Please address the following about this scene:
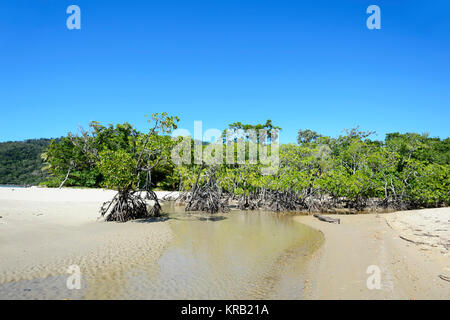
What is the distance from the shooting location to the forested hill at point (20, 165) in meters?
64.1

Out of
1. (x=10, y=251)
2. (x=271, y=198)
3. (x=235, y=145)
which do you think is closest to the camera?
(x=10, y=251)

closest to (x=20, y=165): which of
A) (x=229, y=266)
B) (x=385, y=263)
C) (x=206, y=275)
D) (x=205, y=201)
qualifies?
(x=205, y=201)

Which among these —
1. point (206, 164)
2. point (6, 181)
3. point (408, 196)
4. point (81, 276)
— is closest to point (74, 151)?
point (206, 164)

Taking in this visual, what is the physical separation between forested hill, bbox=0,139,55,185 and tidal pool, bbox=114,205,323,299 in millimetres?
66144

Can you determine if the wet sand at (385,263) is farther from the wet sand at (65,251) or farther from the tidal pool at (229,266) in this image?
the wet sand at (65,251)

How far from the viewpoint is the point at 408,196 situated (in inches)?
766

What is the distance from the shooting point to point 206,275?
6305 mm

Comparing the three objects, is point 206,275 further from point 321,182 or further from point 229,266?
point 321,182

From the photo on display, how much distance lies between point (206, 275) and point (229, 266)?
0.92 m

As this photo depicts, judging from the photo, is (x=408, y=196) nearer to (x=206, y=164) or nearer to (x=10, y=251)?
(x=206, y=164)

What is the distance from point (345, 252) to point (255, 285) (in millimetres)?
3948

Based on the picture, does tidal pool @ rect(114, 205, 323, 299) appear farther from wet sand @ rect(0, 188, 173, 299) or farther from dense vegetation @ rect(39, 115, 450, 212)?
dense vegetation @ rect(39, 115, 450, 212)

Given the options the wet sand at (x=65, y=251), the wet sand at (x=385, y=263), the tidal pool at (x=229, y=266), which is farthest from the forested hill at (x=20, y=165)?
the wet sand at (x=385, y=263)
